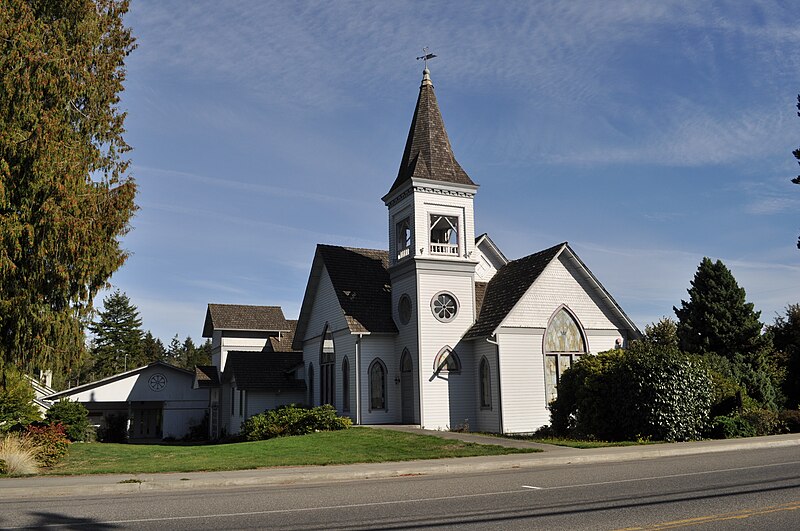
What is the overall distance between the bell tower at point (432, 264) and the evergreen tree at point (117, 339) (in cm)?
7993

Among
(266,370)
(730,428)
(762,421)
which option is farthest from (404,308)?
(762,421)

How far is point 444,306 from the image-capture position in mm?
31516

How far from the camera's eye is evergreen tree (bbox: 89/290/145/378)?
10281cm

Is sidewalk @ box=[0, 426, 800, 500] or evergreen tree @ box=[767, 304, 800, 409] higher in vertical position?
evergreen tree @ box=[767, 304, 800, 409]

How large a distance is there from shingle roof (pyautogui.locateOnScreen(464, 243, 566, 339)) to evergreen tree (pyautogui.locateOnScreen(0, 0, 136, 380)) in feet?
50.8

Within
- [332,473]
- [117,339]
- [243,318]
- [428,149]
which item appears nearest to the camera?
[332,473]

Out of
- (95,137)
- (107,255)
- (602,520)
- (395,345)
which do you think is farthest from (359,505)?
(395,345)

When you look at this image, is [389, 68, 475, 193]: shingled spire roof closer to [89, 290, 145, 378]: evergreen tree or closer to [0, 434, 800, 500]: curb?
[0, 434, 800, 500]: curb

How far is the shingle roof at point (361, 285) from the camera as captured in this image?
1282 inches

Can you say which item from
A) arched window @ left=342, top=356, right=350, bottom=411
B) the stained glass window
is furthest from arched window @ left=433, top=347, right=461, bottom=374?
arched window @ left=342, top=356, right=350, bottom=411

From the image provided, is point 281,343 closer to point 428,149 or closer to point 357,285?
point 357,285

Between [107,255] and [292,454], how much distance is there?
8.20 metres

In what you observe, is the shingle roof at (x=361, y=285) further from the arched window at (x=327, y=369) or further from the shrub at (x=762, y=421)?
the shrub at (x=762, y=421)

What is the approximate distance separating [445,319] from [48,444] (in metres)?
16.3
